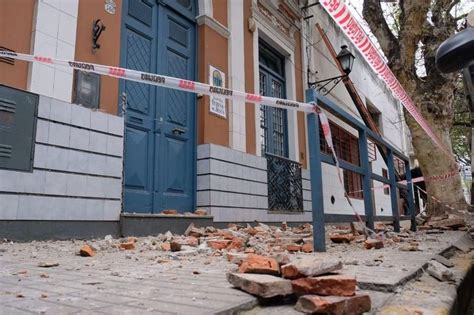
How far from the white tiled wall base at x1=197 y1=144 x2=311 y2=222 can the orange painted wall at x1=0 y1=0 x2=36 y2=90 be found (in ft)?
8.97

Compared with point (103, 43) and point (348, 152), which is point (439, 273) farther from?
point (348, 152)

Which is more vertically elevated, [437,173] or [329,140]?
[437,173]

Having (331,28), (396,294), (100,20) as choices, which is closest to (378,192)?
(331,28)

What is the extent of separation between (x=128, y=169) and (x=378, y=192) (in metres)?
11.7

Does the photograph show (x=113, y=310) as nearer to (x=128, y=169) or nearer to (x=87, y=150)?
(x=87, y=150)

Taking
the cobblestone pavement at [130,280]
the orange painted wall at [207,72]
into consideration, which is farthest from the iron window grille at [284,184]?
the cobblestone pavement at [130,280]

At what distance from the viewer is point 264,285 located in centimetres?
146

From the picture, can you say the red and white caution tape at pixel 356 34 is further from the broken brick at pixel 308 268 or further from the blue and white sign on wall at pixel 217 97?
the broken brick at pixel 308 268

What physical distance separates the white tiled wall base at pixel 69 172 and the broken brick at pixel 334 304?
3.06 m

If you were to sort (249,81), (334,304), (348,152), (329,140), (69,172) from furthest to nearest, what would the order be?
(348,152) < (249,81) < (69,172) < (329,140) < (334,304)

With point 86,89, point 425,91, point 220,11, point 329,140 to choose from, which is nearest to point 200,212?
point 86,89

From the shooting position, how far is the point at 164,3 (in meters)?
5.86

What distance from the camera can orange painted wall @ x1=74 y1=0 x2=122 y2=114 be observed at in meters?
4.38

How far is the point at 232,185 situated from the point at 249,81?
2090mm
